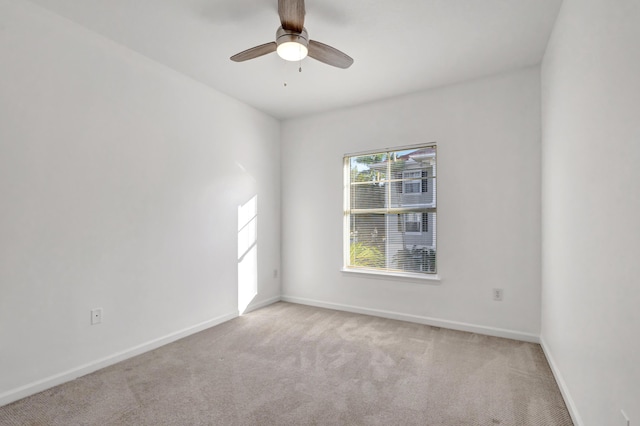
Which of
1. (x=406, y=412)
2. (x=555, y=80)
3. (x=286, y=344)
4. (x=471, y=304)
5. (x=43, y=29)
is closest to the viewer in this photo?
(x=406, y=412)

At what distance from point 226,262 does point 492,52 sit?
11.2 feet

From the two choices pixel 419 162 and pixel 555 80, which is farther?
pixel 419 162

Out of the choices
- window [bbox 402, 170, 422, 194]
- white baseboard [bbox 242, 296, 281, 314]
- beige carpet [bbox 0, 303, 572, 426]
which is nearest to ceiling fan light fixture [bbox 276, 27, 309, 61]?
window [bbox 402, 170, 422, 194]

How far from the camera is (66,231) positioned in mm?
2309

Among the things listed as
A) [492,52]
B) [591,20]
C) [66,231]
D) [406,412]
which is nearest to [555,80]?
[492,52]

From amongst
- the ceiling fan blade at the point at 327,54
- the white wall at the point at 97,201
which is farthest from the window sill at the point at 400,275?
the ceiling fan blade at the point at 327,54

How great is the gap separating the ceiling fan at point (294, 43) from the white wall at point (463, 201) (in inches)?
61.7

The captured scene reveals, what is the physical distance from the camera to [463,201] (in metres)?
3.36

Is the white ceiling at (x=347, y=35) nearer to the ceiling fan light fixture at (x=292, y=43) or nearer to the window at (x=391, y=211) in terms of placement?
the ceiling fan light fixture at (x=292, y=43)

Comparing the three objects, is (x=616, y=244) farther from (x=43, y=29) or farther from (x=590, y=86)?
(x=43, y=29)

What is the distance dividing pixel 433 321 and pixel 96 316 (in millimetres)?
3209

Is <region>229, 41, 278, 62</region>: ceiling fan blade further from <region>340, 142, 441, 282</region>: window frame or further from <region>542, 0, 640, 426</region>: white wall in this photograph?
<region>340, 142, 441, 282</region>: window frame

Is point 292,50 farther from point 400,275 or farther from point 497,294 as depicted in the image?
point 497,294

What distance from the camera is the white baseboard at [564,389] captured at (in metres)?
1.79
